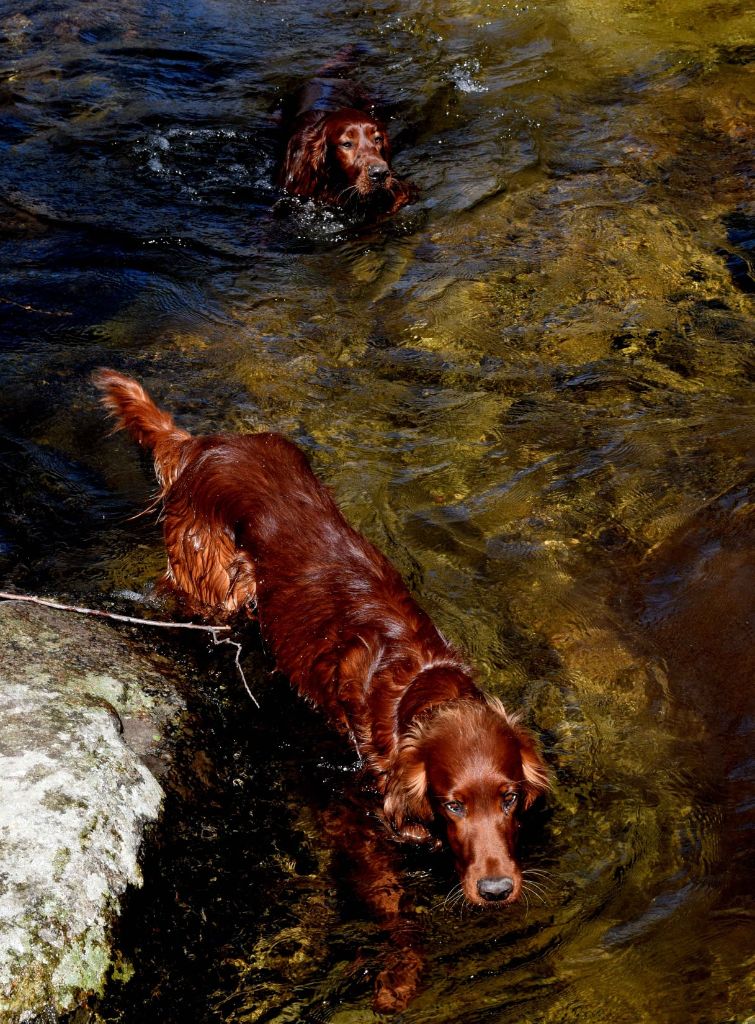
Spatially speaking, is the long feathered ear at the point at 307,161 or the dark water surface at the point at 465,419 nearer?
the dark water surface at the point at 465,419

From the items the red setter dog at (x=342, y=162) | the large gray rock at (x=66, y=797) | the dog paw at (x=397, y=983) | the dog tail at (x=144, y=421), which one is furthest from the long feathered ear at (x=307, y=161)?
the dog paw at (x=397, y=983)

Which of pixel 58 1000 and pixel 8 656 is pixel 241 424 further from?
pixel 58 1000

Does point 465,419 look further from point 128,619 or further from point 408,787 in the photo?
point 128,619

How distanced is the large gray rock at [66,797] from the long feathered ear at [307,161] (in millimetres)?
5096

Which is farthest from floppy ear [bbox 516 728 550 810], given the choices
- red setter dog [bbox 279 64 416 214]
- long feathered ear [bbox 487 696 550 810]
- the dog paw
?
red setter dog [bbox 279 64 416 214]

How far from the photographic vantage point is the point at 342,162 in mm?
7832

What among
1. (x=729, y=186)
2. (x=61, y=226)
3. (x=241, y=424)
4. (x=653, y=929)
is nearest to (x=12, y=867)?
(x=653, y=929)

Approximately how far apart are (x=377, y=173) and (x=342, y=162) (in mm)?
342

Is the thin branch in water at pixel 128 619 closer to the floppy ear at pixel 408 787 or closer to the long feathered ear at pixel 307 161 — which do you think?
the floppy ear at pixel 408 787

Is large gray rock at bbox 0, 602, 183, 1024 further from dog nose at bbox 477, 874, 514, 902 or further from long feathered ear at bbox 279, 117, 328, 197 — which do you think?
long feathered ear at bbox 279, 117, 328, 197

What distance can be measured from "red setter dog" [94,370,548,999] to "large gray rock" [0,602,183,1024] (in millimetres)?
660

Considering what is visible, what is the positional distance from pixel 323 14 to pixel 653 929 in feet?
33.6

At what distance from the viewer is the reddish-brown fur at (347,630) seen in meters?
3.37

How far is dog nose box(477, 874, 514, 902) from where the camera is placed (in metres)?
3.17
